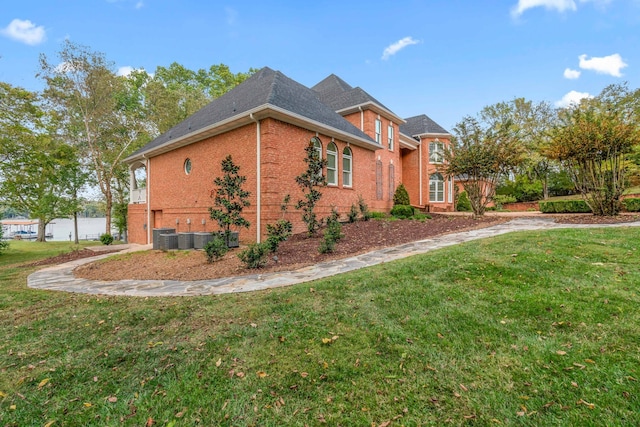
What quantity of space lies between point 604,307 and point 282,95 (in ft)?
34.1

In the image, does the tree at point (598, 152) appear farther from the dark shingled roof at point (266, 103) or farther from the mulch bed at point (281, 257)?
the dark shingled roof at point (266, 103)

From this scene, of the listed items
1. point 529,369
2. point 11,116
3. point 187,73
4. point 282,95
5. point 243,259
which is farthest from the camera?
point 187,73

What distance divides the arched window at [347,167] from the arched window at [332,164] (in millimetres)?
625

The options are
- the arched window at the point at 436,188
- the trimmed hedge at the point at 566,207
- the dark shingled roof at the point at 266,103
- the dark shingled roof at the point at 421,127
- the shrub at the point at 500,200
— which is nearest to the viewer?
the dark shingled roof at the point at 266,103

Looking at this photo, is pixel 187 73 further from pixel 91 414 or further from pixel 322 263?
pixel 91 414

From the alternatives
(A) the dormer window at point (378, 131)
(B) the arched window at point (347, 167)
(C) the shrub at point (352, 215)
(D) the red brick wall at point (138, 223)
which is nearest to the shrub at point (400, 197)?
(A) the dormer window at point (378, 131)

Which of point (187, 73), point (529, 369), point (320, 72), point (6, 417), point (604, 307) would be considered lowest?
point (6, 417)

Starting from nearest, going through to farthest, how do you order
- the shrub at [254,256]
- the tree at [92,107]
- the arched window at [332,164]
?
the shrub at [254,256]
the arched window at [332,164]
the tree at [92,107]

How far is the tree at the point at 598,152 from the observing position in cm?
930

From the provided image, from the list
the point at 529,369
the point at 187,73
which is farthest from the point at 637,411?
the point at 187,73

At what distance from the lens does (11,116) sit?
1399cm

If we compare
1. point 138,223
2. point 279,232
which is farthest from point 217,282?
point 138,223

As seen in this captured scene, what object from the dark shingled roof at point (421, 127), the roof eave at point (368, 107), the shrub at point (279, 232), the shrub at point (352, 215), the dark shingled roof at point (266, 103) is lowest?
the shrub at point (279, 232)

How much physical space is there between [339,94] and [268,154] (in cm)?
941
